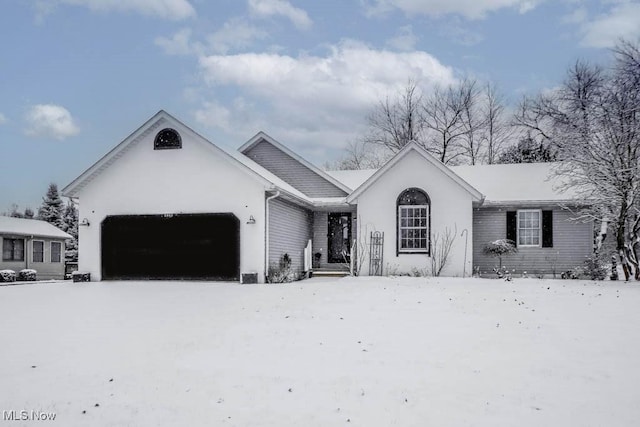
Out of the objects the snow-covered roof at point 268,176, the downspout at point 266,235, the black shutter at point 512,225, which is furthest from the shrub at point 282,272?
the black shutter at point 512,225

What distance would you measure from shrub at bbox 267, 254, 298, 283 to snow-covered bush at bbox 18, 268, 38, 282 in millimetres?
18735

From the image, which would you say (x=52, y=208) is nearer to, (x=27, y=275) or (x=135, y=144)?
(x=27, y=275)

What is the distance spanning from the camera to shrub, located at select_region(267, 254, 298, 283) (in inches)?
758

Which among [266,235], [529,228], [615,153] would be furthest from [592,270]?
[266,235]

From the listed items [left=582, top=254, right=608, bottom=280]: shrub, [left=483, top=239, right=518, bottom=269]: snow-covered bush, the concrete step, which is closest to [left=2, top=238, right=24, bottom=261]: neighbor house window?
the concrete step

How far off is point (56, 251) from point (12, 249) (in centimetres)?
437

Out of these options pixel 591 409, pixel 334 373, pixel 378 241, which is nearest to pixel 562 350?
pixel 591 409

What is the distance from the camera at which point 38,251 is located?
3538cm

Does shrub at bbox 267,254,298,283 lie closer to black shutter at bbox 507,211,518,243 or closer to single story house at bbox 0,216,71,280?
black shutter at bbox 507,211,518,243

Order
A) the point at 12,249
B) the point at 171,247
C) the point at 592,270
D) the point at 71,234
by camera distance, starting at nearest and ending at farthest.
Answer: the point at 171,247 < the point at 592,270 < the point at 12,249 < the point at 71,234

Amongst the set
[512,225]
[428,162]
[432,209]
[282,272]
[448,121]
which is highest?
[448,121]

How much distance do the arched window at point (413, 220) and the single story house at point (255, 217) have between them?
0.04m

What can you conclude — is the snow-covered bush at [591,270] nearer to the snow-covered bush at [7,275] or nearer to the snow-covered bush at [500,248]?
the snow-covered bush at [500,248]

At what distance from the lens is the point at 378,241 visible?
68.0 ft
